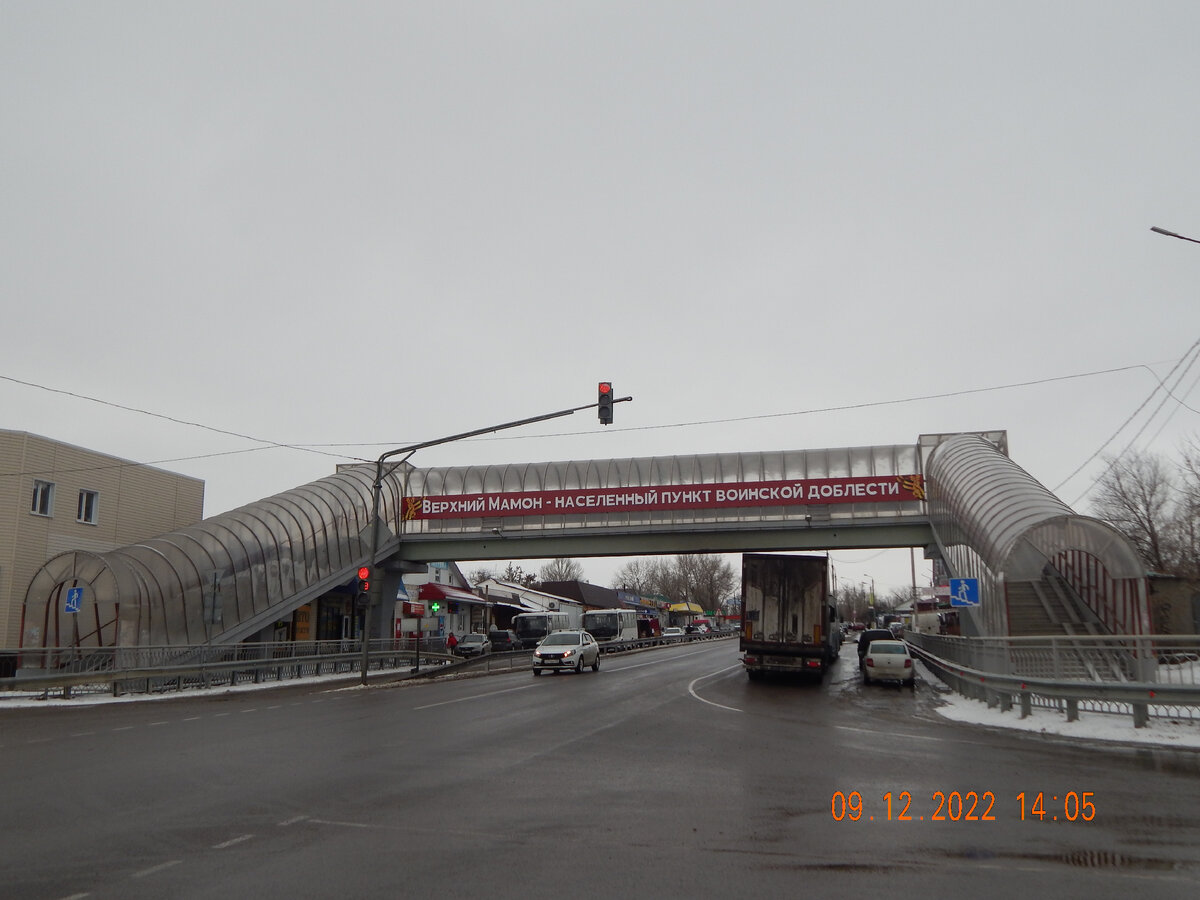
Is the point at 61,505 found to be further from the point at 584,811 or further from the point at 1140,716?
the point at 1140,716

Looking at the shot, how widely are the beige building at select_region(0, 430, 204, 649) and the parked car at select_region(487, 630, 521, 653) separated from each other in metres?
21.1

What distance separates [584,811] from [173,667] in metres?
21.4

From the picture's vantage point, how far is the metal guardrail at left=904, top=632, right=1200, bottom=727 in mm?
14703

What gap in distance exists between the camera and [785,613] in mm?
29812

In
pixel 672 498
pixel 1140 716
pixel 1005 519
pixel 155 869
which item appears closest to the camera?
pixel 155 869

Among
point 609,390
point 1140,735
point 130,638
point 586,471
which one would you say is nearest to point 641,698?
point 609,390

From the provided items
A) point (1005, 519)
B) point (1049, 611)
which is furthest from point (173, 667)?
point (1005, 519)

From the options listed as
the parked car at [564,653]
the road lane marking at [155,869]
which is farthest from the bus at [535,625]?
the road lane marking at [155,869]

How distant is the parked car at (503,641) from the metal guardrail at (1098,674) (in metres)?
36.4

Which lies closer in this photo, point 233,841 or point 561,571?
point 233,841

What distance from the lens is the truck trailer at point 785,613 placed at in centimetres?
2955

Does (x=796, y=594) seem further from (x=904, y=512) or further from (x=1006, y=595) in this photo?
(x=904, y=512)

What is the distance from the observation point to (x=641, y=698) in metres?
23.8
